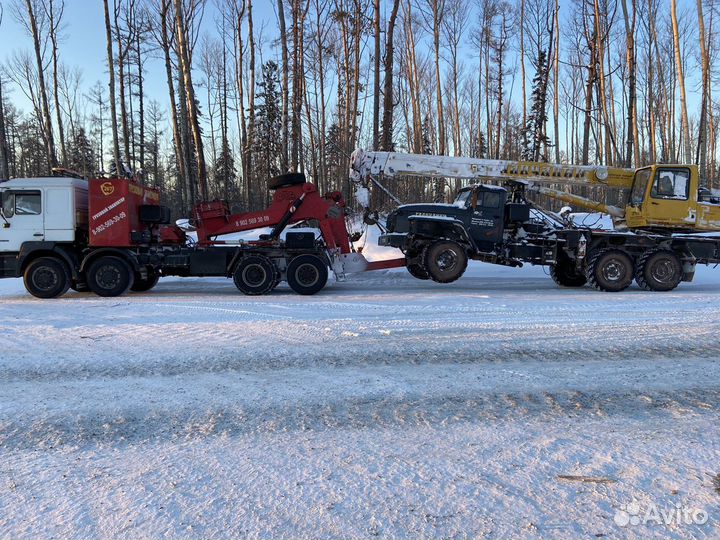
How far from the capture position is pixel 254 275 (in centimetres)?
1045

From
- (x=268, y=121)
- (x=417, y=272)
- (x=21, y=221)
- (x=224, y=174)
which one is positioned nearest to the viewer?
(x=21, y=221)

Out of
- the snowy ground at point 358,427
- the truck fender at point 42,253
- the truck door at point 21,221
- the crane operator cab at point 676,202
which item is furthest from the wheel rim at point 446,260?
the truck door at point 21,221

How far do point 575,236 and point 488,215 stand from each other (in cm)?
205

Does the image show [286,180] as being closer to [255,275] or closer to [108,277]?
[255,275]

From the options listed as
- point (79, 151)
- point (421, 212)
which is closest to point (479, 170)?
point (421, 212)

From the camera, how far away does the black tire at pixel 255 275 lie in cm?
1036

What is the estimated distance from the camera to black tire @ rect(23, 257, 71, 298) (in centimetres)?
995

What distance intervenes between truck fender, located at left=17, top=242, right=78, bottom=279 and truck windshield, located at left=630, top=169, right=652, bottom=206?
12970 mm

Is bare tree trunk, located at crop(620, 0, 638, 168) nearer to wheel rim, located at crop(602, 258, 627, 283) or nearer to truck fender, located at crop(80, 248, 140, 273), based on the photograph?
wheel rim, located at crop(602, 258, 627, 283)

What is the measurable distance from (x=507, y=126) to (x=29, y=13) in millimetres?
33715

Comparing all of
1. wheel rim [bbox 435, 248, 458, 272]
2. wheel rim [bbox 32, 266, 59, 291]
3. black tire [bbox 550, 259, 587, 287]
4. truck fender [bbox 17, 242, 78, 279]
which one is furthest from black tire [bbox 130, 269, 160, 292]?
black tire [bbox 550, 259, 587, 287]

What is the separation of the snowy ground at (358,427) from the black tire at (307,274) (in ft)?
10.9

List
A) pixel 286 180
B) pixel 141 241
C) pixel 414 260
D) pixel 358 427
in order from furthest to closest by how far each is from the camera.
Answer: pixel 414 260 → pixel 286 180 → pixel 141 241 → pixel 358 427

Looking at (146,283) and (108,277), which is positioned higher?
(108,277)
